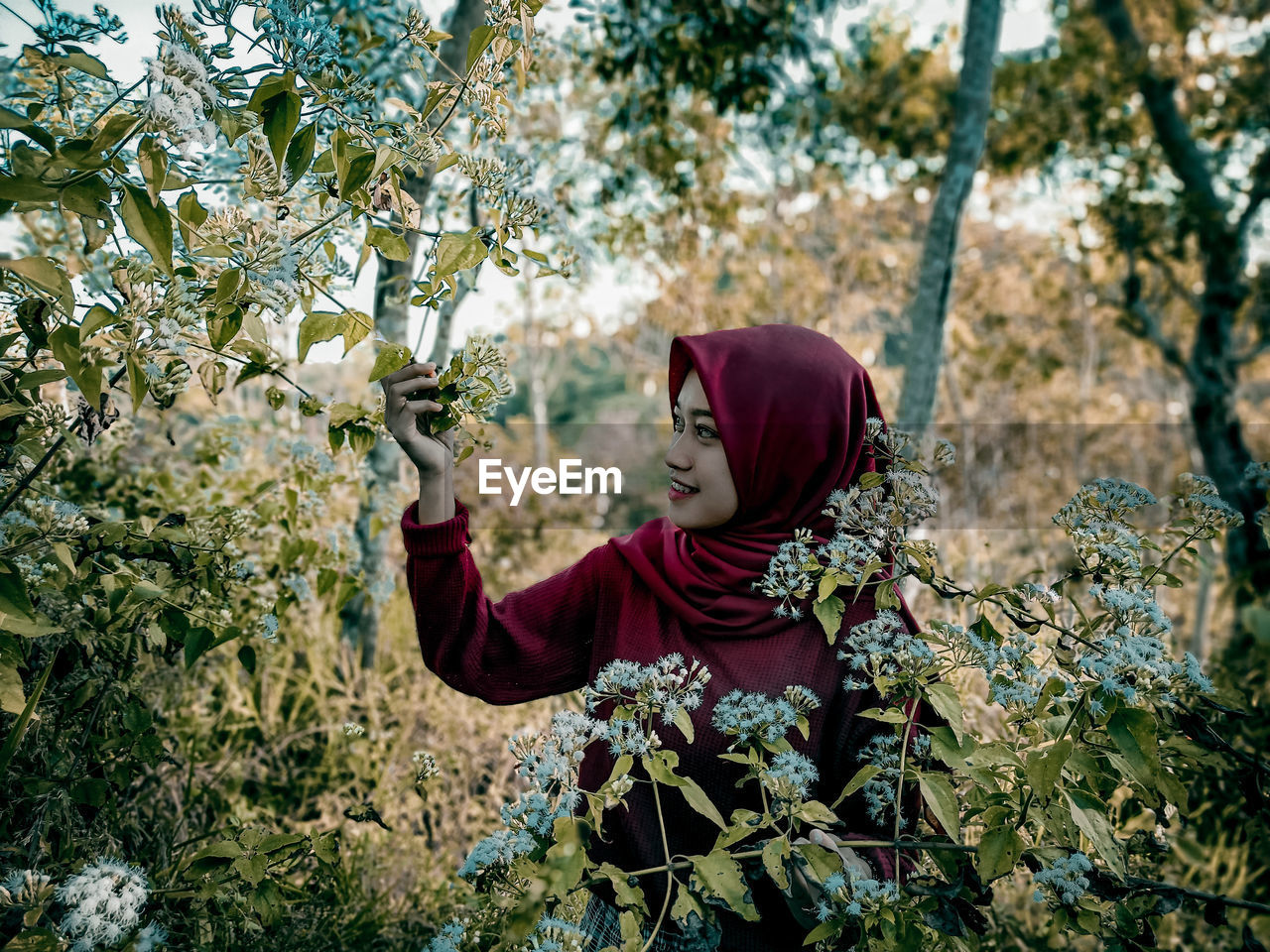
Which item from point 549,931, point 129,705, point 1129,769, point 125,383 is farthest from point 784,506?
point 125,383

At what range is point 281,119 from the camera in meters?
0.98

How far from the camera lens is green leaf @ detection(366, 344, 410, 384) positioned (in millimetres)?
1194

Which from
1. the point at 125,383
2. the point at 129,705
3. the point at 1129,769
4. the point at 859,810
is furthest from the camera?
the point at 125,383

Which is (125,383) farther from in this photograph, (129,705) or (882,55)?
(882,55)

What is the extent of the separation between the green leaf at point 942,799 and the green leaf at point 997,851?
0.12 ft

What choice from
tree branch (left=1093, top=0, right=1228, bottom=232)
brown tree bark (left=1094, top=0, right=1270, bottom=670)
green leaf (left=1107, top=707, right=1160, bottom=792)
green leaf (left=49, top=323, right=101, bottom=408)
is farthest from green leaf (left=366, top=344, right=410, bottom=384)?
tree branch (left=1093, top=0, right=1228, bottom=232)

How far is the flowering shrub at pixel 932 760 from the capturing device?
1010 mm

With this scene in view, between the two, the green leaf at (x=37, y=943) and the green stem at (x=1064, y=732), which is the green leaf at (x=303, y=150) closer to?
the green leaf at (x=37, y=943)

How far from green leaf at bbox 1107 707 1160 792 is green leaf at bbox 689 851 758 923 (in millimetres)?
445

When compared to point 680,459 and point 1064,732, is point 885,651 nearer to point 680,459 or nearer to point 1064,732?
point 1064,732

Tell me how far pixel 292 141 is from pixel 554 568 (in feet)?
17.0

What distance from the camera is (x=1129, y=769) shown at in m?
0.97

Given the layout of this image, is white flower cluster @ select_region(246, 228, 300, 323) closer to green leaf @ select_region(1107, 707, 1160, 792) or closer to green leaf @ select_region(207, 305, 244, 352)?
green leaf @ select_region(207, 305, 244, 352)

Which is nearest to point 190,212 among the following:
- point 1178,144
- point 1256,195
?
point 1178,144
